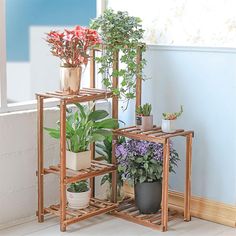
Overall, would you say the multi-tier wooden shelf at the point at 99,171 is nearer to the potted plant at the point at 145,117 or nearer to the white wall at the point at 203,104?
the potted plant at the point at 145,117

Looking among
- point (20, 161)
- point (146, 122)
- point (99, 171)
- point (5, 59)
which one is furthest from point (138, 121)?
point (5, 59)

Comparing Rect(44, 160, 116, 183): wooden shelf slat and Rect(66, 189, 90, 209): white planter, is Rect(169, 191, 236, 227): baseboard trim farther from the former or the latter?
Rect(66, 189, 90, 209): white planter

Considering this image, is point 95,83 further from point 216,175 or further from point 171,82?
point 216,175

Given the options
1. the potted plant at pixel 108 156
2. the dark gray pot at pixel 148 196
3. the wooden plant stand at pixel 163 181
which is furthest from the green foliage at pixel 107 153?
the dark gray pot at pixel 148 196

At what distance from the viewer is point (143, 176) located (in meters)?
3.55

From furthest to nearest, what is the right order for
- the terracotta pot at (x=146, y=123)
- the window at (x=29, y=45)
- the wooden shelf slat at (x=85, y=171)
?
the terracotta pot at (x=146, y=123) → the window at (x=29, y=45) → the wooden shelf slat at (x=85, y=171)

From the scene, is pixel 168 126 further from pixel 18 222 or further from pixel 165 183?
pixel 18 222

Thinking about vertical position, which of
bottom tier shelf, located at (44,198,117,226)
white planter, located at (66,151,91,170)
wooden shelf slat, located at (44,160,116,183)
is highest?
white planter, located at (66,151,91,170)

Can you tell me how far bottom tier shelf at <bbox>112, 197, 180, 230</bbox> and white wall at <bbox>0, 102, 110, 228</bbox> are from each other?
51 centimetres

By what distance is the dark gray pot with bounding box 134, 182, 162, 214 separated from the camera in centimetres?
359

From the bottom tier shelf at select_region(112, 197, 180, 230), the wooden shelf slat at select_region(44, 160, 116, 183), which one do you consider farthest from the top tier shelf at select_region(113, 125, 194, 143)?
the bottom tier shelf at select_region(112, 197, 180, 230)

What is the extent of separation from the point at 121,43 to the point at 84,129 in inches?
24.1

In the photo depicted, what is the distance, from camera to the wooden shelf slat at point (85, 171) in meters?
3.38

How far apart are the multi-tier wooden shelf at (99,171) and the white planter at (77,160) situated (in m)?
0.03
